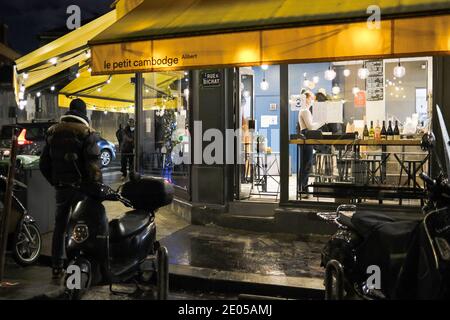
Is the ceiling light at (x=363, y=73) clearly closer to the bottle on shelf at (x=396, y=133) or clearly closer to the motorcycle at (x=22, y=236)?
the bottle on shelf at (x=396, y=133)

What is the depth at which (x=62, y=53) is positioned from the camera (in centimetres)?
970

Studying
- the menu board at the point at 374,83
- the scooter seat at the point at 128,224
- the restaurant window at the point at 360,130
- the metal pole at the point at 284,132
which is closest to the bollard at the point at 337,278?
the scooter seat at the point at 128,224

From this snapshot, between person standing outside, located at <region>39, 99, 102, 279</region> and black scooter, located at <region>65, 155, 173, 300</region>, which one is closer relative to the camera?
black scooter, located at <region>65, 155, 173, 300</region>

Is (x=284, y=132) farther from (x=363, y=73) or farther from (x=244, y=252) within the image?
(x=363, y=73)

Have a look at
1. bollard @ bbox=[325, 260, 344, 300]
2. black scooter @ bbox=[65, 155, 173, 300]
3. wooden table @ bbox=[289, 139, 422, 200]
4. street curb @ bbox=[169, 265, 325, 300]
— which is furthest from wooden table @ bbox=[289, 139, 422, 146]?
bollard @ bbox=[325, 260, 344, 300]

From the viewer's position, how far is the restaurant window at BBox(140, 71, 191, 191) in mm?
9125

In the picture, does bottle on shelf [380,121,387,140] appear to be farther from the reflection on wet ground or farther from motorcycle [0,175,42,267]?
motorcycle [0,175,42,267]

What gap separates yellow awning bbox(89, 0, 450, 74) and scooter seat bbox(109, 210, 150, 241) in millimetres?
2428

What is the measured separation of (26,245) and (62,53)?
466 centimetres

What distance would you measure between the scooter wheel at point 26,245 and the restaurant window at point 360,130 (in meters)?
4.04

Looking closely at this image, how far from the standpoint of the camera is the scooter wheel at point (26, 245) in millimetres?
6355

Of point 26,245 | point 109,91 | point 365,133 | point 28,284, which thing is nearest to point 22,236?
point 26,245

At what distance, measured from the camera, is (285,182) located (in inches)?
312
